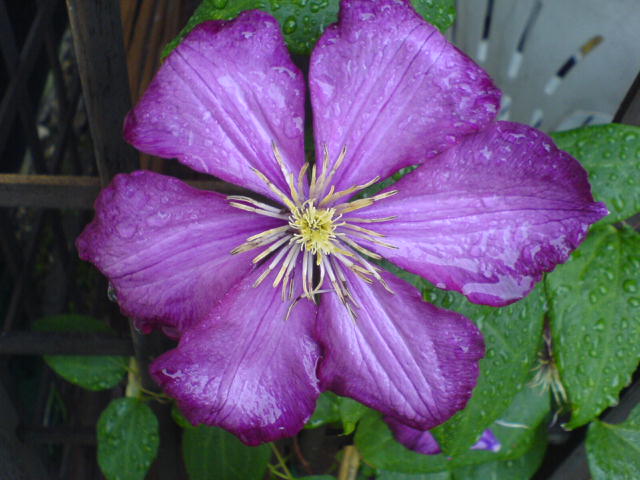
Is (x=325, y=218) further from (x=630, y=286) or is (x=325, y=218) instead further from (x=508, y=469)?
(x=508, y=469)

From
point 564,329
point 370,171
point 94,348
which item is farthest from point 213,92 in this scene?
point 94,348

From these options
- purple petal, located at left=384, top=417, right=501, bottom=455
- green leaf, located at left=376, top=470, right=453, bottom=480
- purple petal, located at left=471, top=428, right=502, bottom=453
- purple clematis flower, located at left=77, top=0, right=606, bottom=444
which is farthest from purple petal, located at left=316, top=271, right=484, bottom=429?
green leaf, located at left=376, top=470, right=453, bottom=480

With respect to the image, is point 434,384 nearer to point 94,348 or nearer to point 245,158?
point 245,158

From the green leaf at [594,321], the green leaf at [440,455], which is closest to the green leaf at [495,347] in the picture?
the green leaf at [594,321]

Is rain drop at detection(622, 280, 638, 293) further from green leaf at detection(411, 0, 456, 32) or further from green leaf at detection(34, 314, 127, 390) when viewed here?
green leaf at detection(34, 314, 127, 390)

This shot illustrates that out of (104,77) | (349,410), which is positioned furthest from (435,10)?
(349,410)
